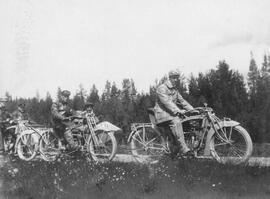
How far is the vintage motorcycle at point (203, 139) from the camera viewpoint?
838 cm

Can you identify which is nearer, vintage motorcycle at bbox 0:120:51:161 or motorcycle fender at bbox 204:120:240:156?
motorcycle fender at bbox 204:120:240:156

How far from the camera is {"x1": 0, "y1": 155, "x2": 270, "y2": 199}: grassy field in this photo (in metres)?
6.65

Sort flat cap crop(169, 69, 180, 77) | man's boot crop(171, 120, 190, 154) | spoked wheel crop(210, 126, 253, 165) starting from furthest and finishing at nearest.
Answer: flat cap crop(169, 69, 180, 77)
man's boot crop(171, 120, 190, 154)
spoked wheel crop(210, 126, 253, 165)

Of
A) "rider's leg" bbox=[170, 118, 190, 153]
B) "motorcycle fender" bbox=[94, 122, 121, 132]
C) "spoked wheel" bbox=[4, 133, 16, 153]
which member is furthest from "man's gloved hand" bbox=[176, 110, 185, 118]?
"spoked wheel" bbox=[4, 133, 16, 153]

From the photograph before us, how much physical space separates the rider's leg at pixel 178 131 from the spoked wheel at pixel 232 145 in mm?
598

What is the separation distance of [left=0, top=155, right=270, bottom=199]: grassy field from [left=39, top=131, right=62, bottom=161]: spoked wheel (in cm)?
294

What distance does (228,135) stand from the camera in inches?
339

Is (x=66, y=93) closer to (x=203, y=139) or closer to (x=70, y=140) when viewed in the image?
(x=70, y=140)

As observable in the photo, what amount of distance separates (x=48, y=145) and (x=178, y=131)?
3851 millimetres

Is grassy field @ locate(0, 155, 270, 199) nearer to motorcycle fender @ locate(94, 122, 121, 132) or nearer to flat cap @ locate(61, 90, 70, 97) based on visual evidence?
motorcycle fender @ locate(94, 122, 121, 132)

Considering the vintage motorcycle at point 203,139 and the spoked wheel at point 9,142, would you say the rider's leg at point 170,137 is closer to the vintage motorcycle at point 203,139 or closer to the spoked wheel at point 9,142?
the vintage motorcycle at point 203,139

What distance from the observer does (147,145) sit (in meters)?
10.1

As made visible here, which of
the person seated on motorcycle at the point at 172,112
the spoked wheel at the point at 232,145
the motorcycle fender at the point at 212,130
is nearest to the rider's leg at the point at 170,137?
the person seated on motorcycle at the point at 172,112

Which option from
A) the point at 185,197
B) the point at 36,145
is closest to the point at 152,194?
the point at 185,197
